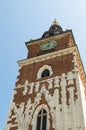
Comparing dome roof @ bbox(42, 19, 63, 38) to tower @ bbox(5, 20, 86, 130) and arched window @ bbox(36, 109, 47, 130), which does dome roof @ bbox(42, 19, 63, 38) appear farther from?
arched window @ bbox(36, 109, 47, 130)

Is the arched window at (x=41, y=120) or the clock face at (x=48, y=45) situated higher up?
the clock face at (x=48, y=45)

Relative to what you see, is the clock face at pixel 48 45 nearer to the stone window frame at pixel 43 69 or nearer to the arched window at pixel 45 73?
the stone window frame at pixel 43 69

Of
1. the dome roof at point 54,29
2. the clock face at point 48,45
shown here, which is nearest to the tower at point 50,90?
the clock face at point 48,45

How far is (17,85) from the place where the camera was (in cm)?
2288

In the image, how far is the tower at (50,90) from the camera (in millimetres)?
18391

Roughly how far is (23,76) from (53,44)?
4.80 metres

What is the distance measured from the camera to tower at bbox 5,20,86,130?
18.4 meters

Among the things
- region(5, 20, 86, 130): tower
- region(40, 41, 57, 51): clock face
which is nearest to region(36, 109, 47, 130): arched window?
region(5, 20, 86, 130): tower

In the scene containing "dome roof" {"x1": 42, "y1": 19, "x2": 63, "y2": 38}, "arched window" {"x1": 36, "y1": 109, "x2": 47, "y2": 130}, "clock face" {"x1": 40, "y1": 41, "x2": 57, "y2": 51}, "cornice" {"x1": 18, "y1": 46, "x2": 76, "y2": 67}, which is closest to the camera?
"arched window" {"x1": 36, "y1": 109, "x2": 47, "y2": 130}

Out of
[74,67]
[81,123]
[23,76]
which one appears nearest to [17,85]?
[23,76]

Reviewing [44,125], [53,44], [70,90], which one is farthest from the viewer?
[53,44]

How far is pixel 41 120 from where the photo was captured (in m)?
18.9

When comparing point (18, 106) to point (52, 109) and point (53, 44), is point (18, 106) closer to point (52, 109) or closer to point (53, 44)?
point (52, 109)

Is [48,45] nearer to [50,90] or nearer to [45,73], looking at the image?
[45,73]
